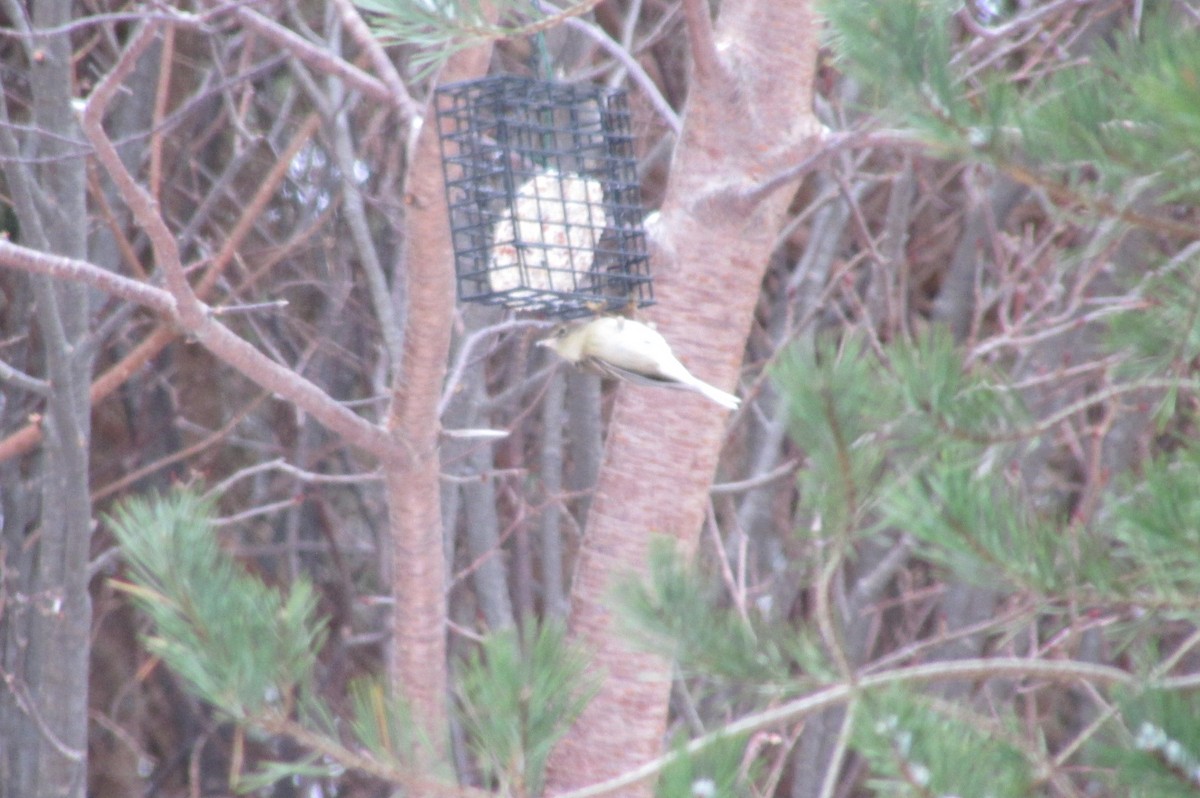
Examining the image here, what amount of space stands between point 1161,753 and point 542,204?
1.07 m

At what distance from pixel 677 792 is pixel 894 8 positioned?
67 cm

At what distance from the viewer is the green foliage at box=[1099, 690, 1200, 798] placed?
1197mm

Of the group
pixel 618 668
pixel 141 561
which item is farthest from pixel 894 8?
pixel 618 668

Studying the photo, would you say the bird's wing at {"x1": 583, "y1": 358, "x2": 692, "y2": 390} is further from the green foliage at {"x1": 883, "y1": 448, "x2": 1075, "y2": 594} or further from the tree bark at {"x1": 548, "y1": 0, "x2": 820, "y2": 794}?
the tree bark at {"x1": 548, "y1": 0, "x2": 820, "y2": 794}

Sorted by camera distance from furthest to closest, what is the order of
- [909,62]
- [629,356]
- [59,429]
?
Result: 1. [59,429]
2. [629,356]
3. [909,62]

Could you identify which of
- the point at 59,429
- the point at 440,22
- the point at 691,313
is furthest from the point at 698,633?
the point at 59,429

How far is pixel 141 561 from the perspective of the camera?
53.7 inches

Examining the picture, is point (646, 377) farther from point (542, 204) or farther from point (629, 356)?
point (542, 204)

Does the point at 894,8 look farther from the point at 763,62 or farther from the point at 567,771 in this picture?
the point at 567,771

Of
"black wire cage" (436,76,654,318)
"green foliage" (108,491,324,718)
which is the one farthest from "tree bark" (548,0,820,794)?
"green foliage" (108,491,324,718)

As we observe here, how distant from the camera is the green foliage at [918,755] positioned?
121 centimetres

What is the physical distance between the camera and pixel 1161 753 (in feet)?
3.98

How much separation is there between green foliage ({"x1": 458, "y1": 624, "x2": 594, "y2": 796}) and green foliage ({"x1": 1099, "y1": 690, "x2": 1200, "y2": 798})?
0.47 m

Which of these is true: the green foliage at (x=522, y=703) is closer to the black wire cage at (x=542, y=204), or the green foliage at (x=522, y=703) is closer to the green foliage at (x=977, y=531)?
the green foliage at (x=977, y=531)
